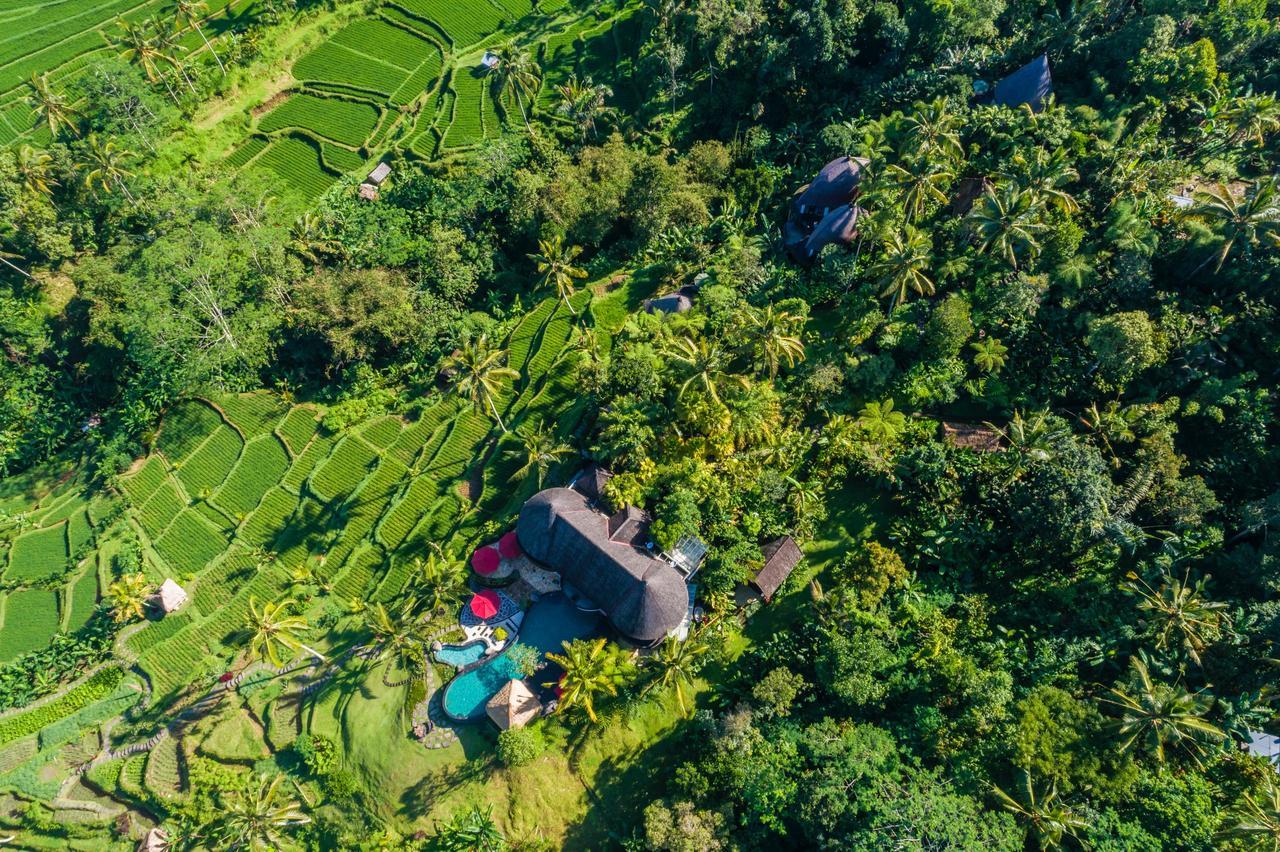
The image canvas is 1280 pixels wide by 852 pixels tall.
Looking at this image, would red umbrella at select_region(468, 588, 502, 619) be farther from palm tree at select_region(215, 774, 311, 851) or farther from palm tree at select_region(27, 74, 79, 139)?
palm tree at select_region(27, 74, 79, 139)

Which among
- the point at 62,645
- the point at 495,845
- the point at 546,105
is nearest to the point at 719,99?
the point at 546,105

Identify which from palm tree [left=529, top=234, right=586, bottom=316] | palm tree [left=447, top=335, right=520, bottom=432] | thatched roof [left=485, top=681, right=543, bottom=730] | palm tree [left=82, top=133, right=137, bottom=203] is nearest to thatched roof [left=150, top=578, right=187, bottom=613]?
palm tree [left=447, top=335, right=520, bottom=432]

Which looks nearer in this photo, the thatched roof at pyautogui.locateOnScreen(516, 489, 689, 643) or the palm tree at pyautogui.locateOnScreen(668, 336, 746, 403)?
the thatched roof at pyautogui.locateOnScreen(516, 489, 689, 643)

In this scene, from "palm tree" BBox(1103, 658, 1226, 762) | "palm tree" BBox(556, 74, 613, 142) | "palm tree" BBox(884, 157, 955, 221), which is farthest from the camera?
"palm tree" BBox(556, 74, 613, 142)

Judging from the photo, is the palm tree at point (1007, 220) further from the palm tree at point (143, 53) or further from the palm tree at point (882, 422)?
the palm tree at point (143, 53)

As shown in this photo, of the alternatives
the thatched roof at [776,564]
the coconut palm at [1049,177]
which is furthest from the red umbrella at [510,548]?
the coconut palm at [1049,177]

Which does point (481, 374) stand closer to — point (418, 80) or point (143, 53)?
point (418, 80)
